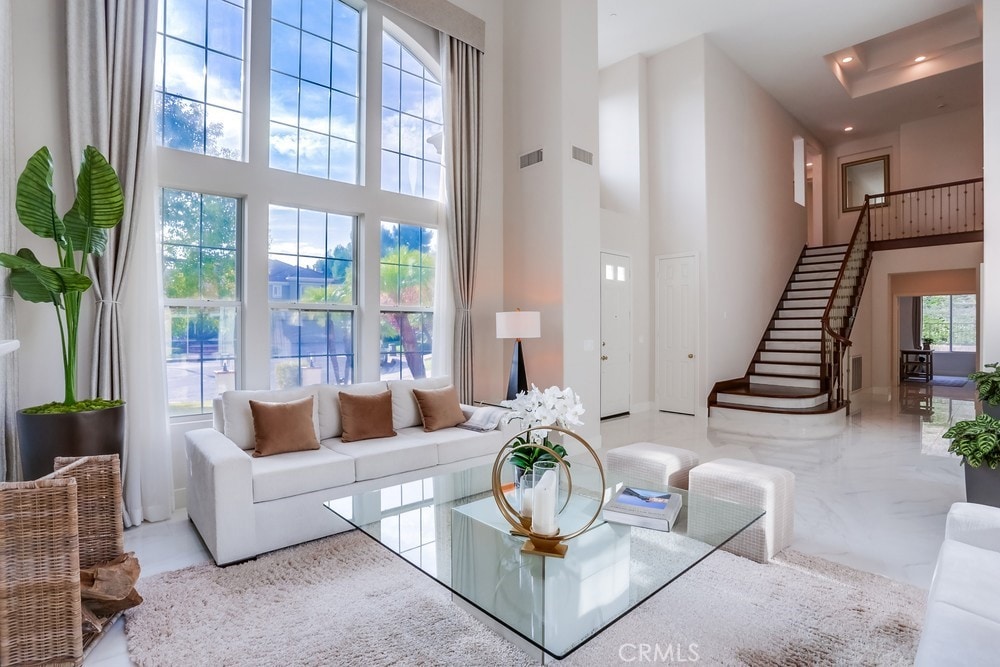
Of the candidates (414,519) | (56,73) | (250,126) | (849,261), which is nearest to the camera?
(414,519)

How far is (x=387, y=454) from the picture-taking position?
11.4ft

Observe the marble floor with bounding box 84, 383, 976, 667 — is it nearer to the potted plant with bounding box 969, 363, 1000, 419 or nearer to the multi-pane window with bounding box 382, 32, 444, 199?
the potted plant with bounding box 969, 363, 1000, 419

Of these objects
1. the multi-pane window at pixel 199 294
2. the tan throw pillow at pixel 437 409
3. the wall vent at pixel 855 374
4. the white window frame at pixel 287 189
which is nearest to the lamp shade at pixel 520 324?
the white window frame at pixel 287 189

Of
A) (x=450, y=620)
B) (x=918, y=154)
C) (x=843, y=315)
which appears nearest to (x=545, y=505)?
(x=450, y=620)

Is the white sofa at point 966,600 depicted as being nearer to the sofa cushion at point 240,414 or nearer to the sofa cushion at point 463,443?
the sofa cushion at point 463,443

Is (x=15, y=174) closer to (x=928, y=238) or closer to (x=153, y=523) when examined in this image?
(x=153, y=523)

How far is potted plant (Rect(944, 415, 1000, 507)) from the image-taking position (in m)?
3.13

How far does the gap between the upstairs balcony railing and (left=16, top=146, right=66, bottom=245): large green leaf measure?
11.1 metres

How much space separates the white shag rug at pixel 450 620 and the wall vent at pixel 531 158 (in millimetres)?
4029

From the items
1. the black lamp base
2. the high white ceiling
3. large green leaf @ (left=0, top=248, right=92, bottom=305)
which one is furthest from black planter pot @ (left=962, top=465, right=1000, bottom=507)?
the high white ceiling

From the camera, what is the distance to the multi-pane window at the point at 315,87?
14.1 feet

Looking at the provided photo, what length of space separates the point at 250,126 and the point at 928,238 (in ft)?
33.1

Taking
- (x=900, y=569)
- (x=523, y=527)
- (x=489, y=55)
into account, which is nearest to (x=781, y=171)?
(x=489, y=55)

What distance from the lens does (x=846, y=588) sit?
8.16 ft
